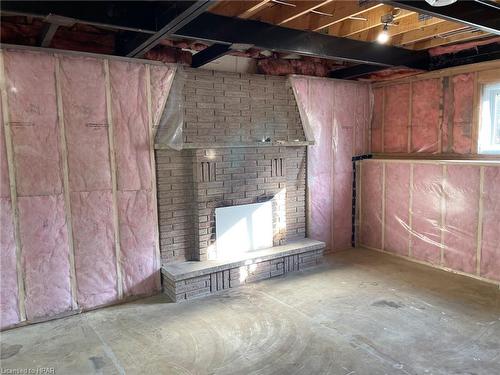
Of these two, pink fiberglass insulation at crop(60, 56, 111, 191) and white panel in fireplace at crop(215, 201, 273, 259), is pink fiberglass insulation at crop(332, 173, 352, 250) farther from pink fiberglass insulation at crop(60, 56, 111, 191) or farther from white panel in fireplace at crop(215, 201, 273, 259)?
pink fiberglass insulation at crop(60, 56, 111, 191)

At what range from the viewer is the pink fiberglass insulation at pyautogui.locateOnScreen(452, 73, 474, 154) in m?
4.57

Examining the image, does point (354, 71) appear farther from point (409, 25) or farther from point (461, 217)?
point (461, 217)

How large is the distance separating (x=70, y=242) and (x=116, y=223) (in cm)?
48

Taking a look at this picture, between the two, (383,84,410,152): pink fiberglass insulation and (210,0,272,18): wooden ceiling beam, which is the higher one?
(210,0,272,18): wooden ceiling beam

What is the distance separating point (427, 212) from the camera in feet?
15.9

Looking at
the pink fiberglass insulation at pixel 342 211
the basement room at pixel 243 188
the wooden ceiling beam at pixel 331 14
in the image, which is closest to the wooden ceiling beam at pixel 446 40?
the basement room at pixel 243 188

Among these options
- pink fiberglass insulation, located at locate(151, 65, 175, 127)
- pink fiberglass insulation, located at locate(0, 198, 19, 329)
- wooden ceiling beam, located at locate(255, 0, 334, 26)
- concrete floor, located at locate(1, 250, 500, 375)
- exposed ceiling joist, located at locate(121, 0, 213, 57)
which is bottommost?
concrete floor, located at locate(1, 250, 500, 375)

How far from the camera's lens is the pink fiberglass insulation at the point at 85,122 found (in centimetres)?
349

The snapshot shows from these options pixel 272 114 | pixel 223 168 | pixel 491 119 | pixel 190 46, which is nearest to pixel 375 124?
pixel 491 119

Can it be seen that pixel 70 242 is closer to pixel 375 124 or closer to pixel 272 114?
pixel 272 114

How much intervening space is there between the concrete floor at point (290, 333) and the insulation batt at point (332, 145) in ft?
4.44

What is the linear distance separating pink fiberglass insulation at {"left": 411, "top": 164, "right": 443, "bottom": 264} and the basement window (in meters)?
0.65

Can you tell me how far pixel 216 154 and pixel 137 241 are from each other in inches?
53.3

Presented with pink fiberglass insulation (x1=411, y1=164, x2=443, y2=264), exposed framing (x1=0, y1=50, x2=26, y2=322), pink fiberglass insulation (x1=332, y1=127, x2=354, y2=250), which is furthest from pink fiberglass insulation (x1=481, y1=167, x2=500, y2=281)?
exposed framing (x1=0, y1=50, x2=26, y2=322)
